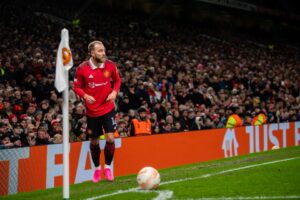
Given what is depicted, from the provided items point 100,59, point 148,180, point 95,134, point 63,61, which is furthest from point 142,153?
point 63,61

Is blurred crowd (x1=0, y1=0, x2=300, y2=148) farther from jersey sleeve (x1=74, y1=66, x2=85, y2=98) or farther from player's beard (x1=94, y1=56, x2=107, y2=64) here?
player's beard (x1=94, y1=56, x2=107, y2=64)

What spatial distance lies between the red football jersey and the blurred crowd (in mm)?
1823

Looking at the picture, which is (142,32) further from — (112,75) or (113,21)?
(112,75)

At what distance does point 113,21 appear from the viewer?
101 ft

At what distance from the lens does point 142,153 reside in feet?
42.1

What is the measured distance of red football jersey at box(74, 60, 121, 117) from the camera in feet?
29.8

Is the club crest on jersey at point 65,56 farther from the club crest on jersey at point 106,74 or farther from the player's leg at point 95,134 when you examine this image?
the player's leg at point 95,134

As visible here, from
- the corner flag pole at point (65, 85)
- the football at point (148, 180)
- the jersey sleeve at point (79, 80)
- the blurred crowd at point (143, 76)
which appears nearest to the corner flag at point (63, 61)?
the corner flag pole at point (65, 85)

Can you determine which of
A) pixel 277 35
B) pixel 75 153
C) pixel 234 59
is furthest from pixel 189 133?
pixel 277 35

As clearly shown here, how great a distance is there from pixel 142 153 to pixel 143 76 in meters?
6.61

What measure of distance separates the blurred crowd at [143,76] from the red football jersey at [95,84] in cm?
182

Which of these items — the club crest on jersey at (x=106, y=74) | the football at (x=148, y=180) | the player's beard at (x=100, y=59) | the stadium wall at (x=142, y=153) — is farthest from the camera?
the stadium wall at (x=142, y=153)

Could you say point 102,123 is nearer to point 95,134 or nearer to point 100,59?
point 95,134

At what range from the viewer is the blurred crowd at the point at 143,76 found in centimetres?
1299
